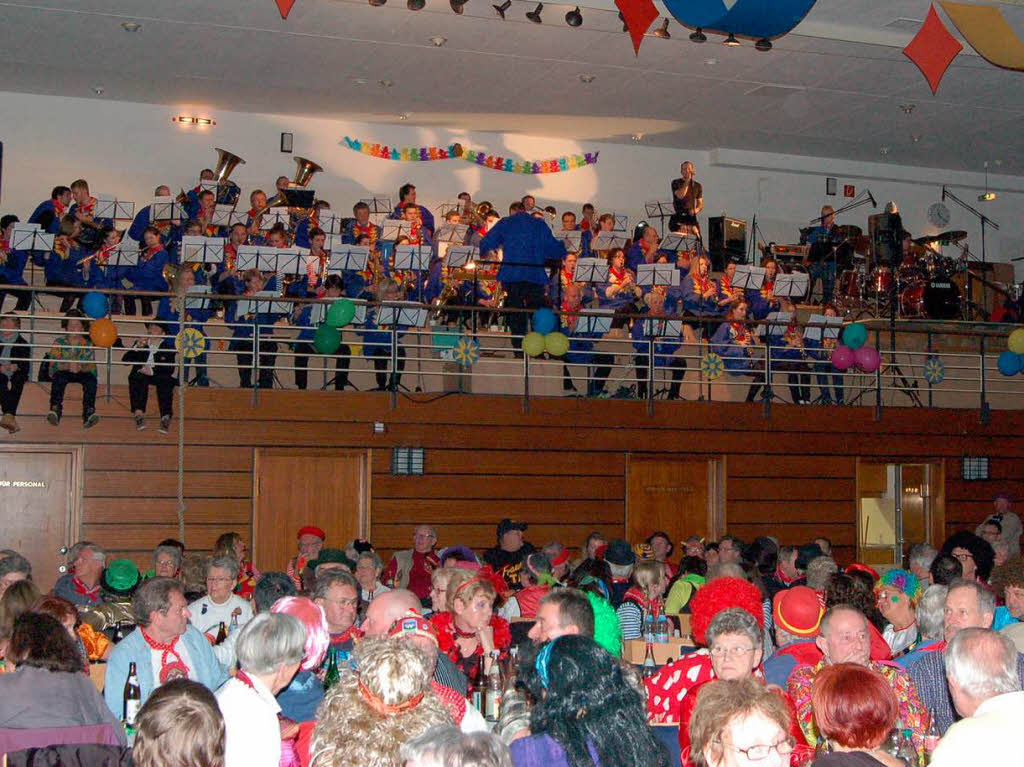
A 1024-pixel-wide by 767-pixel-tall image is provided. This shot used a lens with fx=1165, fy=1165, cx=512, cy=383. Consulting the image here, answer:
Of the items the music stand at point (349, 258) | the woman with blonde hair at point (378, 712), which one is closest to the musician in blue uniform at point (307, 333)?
the music stand at point (349, 258)

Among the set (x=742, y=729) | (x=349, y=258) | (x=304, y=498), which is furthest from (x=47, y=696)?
(x=349, y=258)

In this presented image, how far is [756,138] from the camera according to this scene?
65.4 ft

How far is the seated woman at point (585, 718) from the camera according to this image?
3.50 metres

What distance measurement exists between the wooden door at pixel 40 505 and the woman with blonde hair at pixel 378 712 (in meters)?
9.44

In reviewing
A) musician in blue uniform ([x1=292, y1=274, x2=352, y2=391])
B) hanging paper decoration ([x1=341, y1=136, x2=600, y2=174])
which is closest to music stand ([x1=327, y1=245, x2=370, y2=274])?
musician in blue uniform ([x1=292, y1=274, x2=352, y2=391])

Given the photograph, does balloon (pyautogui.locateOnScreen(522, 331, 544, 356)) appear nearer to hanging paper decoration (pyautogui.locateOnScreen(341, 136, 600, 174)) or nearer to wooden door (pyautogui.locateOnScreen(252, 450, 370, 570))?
wooden door (pyautogui.locateOnScreen(252, 450, 370, 570))

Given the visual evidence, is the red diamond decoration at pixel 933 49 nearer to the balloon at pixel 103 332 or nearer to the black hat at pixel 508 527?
the black hat at pixel 508 527

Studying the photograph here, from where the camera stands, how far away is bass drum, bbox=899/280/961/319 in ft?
60.4

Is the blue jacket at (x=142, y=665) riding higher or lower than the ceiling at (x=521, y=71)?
lower

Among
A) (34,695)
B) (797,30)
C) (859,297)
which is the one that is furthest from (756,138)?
(34,695)

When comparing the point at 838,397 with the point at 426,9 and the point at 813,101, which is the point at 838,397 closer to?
the point at 813,101

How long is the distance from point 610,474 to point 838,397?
4.27 meters

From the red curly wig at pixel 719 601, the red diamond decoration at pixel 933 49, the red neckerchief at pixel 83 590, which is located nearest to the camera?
the red curly wig at pixel 719 601

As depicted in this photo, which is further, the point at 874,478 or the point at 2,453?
the point at 874,478
